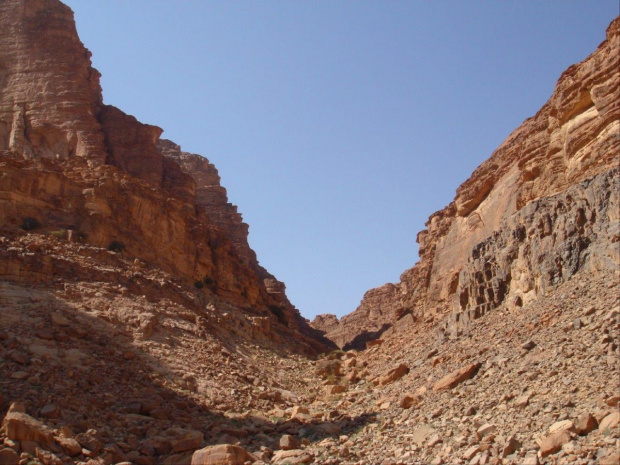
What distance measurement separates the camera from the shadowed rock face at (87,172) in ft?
120

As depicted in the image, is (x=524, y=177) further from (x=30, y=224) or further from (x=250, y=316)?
(x=30, y=224)

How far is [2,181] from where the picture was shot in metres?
34.8

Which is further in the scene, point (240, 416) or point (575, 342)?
point (240, 416)

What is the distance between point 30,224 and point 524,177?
26006 mm

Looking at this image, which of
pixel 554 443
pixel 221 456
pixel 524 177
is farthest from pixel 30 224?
pixel 554 443

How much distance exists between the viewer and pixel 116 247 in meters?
37.3

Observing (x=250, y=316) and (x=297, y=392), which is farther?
(x=250, y=316)

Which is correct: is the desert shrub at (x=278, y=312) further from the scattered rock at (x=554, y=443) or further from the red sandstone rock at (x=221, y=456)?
the scattered rock at (x=554, y=443)

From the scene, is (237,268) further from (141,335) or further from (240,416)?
(240,416)

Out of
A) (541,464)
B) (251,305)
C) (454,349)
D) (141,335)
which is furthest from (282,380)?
(541,464)

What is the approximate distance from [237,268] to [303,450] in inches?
1240

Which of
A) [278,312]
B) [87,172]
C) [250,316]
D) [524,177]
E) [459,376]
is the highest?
[87,172]

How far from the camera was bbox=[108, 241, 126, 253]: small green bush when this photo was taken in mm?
37000

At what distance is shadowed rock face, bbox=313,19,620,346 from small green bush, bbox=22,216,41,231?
852 inches
